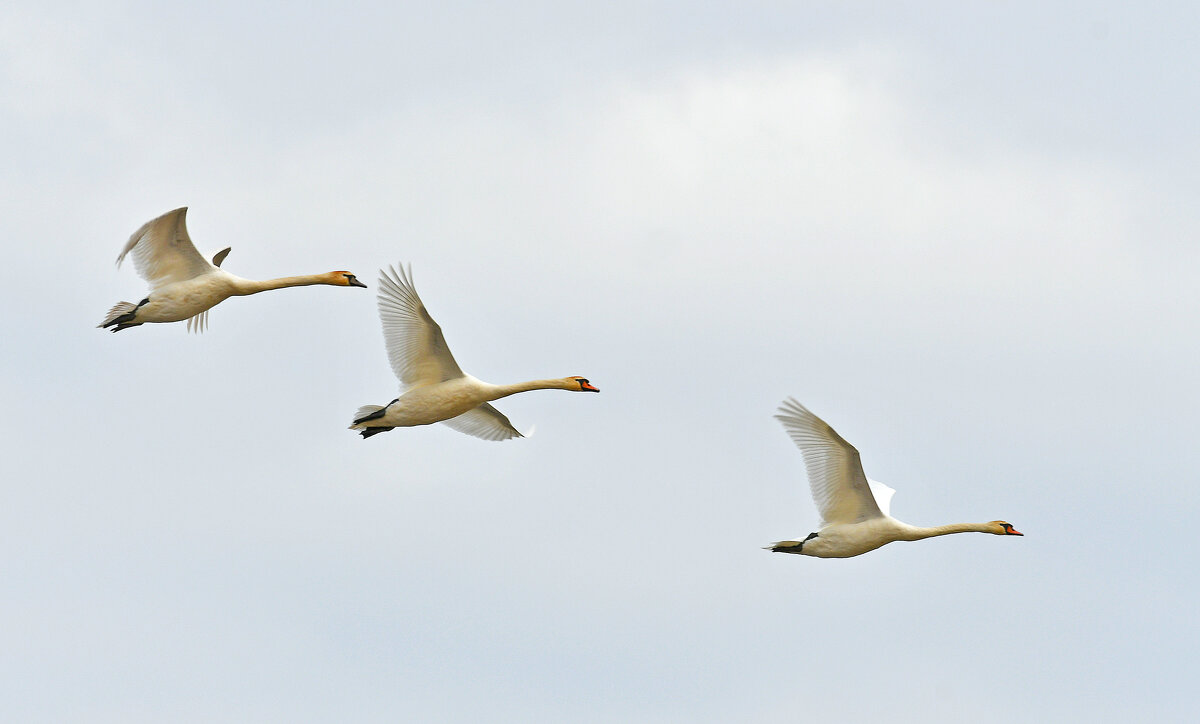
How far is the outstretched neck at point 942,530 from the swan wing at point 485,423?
9.09m

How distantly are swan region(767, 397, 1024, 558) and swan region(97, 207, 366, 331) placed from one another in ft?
38.7

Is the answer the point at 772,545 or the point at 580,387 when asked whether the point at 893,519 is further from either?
the point at 580,387

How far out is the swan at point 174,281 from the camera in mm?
46375

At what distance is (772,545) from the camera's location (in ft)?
151

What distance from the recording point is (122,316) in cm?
4716

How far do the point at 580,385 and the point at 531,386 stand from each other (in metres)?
1.22

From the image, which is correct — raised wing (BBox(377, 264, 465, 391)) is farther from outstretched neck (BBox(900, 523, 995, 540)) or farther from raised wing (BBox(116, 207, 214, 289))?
outstretched neck (BBox(900, 523, 995, 540))

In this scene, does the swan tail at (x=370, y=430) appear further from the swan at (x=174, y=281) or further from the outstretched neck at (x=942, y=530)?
the outstretched neck at (x=942, y=530)

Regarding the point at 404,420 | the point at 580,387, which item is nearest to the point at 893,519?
the point at 580,387

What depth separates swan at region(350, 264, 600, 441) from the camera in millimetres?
44500

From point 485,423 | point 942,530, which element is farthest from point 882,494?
point 485,423

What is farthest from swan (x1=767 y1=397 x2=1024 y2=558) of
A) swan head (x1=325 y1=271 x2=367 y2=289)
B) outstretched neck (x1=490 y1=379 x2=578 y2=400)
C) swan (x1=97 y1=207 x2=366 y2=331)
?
swan (x1=97 y1=207 x2=366 y2=331)

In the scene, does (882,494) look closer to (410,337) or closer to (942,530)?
(942,530)

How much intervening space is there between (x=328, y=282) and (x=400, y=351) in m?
4.02
